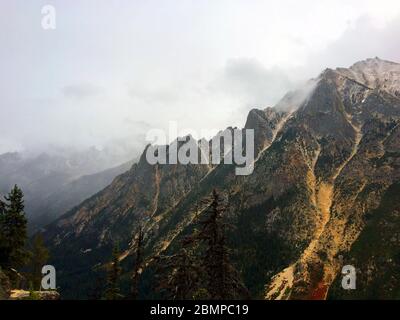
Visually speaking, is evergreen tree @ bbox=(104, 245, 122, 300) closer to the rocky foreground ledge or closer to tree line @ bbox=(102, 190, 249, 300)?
the rocky foreground ledge

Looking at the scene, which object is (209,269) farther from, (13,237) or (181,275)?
(13,237)

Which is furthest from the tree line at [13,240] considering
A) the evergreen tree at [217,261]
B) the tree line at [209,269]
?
the evergreen tree at [217,261]

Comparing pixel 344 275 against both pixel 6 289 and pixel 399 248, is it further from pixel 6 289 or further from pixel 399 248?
pixel 6 289

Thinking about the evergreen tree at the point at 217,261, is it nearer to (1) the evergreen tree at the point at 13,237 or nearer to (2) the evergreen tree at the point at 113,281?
(2) the evergreen tree at the point at 113,281

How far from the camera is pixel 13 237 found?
50875 millimetres

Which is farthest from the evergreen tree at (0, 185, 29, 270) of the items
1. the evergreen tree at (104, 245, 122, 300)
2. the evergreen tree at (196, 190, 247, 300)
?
the evergreen tree at (196, 190, 247, 300)

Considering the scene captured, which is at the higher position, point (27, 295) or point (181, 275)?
point (181, 275)

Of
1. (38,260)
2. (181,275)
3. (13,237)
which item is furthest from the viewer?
(38,260)

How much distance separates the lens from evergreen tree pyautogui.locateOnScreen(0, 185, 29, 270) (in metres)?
50.4

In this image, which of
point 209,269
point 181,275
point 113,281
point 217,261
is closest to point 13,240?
point 113,281

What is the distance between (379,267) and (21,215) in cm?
16759

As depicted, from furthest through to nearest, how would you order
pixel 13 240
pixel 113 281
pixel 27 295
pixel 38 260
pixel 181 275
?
pixel 38 260, pixel 13 240, pixel 113 281, pixel 27 295, pixel 181 275
